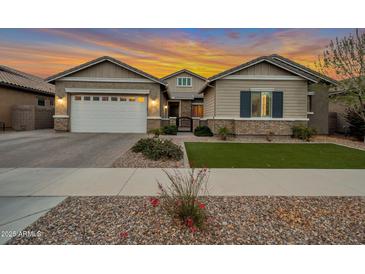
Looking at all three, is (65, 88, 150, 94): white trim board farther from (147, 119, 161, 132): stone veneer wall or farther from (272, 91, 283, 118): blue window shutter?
(272, 91, 283, 118): blue window shutter

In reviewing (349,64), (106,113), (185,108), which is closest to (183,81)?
(185,108)

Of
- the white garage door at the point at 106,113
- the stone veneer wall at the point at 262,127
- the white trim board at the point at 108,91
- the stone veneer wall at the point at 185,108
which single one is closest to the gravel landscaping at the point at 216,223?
the stone veneer wall at the point at 262,127

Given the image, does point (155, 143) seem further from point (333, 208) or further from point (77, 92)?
point (77, 92)

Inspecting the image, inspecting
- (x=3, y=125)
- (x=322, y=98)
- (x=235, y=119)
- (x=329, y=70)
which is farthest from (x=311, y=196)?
(x=3, y=125)

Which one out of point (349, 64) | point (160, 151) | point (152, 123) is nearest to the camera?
point (160, 151)

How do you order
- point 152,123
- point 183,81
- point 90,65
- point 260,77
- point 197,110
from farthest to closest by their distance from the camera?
point 183,81 → point 197,110 → point 152,123 → point 90,65 → point 260,77

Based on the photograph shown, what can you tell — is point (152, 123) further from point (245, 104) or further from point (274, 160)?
point (274, 160)

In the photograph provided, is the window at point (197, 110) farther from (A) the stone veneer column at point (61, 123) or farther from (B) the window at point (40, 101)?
(B) the window at point (40, 101)

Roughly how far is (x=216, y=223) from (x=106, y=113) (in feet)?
45.1

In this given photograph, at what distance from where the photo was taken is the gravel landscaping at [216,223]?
8.30ft

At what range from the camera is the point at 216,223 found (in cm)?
288

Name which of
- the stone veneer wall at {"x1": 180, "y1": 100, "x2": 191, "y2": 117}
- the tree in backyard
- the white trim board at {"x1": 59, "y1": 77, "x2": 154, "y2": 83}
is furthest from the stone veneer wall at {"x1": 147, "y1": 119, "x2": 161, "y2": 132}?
the tree in backyard

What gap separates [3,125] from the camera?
15.6 meters

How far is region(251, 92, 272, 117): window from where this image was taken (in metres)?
12.8
